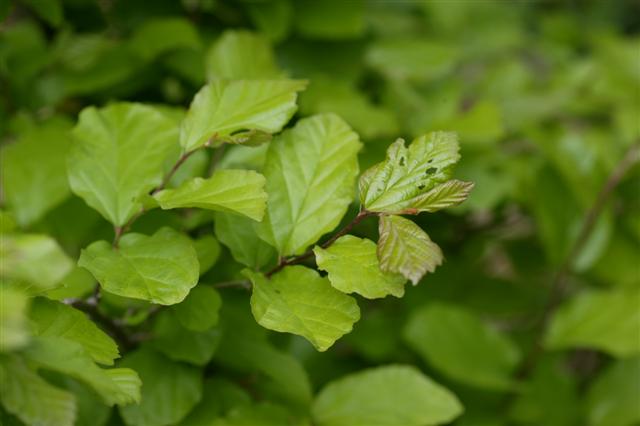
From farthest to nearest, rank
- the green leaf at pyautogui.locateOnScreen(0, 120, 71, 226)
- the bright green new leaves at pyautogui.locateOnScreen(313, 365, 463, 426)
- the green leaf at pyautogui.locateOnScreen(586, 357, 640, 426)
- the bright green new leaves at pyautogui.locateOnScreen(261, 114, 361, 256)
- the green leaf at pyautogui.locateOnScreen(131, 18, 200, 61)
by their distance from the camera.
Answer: the green leaf at pyautogui.locateOnScreen(586, 357, 640, 426), the green leaf at pyautogui.locateOnScreen(131, 18, 200, 61), the green leaf at pyautogui.locateOnScreen(0, 120, 71, 226), the bright green new leaves at pyautogui.locateOnScreen(313, 365, 463, 426), the bright green new leaves at pyautogui.locateOnScreen(261, 114, 361, 256)

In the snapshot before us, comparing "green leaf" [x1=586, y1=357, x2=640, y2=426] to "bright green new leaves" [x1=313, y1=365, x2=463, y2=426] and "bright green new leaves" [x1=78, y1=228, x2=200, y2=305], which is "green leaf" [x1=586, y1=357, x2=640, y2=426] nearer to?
"bright green new leaves" [x1=313, y1=365, x2=463, y2=426]

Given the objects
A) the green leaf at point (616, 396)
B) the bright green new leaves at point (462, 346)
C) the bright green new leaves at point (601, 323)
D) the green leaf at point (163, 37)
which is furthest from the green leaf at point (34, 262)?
the green leaf at point (616, 396)

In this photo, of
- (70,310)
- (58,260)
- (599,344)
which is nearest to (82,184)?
(70,310)

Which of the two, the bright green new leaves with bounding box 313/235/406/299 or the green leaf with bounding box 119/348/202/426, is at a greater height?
the bright green new leaves with bounding box 313/235/406/299

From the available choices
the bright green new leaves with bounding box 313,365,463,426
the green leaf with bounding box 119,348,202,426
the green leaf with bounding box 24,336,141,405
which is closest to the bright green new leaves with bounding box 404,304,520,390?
the bright green new leaves with bounding box 313,365,463,426

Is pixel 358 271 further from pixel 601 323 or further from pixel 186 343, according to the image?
pixel 601 323

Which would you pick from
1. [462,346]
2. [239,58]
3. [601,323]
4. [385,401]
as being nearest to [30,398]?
[385,401]

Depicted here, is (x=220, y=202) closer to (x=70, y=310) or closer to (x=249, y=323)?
(x=70, y=310)
